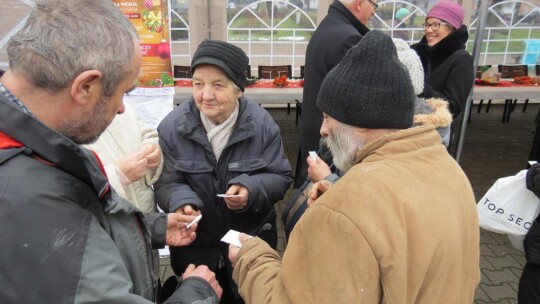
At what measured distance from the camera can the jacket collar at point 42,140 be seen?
0.85 meters

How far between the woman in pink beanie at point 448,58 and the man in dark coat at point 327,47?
89 centimetres

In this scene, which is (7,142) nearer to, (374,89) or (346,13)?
(374,89)

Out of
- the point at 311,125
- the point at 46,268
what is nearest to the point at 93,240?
the point at 46,268

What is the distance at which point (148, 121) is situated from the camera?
3.51 meters

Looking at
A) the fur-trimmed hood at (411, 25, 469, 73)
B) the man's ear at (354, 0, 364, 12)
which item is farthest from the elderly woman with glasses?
the fur-trimmed hood at (411, 25, 469, 73)

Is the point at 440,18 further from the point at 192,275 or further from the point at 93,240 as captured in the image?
the point at 93,240

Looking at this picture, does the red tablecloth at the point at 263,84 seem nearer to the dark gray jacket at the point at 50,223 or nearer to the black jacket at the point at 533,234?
the black jacket at the point at 533,234

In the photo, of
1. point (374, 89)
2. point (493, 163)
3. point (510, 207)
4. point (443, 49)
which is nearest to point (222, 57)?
point (374, 89)

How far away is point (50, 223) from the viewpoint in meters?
0.84

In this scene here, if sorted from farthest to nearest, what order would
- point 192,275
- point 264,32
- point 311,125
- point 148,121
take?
point 264,32 < point 148,121 < point 311,125 < point 192,275

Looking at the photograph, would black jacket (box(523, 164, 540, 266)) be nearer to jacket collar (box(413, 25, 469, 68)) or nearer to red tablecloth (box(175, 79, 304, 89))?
jacket collar (box(413, 25, 469, 68))

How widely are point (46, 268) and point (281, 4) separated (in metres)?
6.96

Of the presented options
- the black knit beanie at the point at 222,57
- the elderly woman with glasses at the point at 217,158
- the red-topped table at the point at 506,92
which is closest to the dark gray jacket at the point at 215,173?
the elderly woman with glasses at the point at 217,158

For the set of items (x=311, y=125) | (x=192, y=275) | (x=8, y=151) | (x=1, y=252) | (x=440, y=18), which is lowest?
(x=192, y=275)
